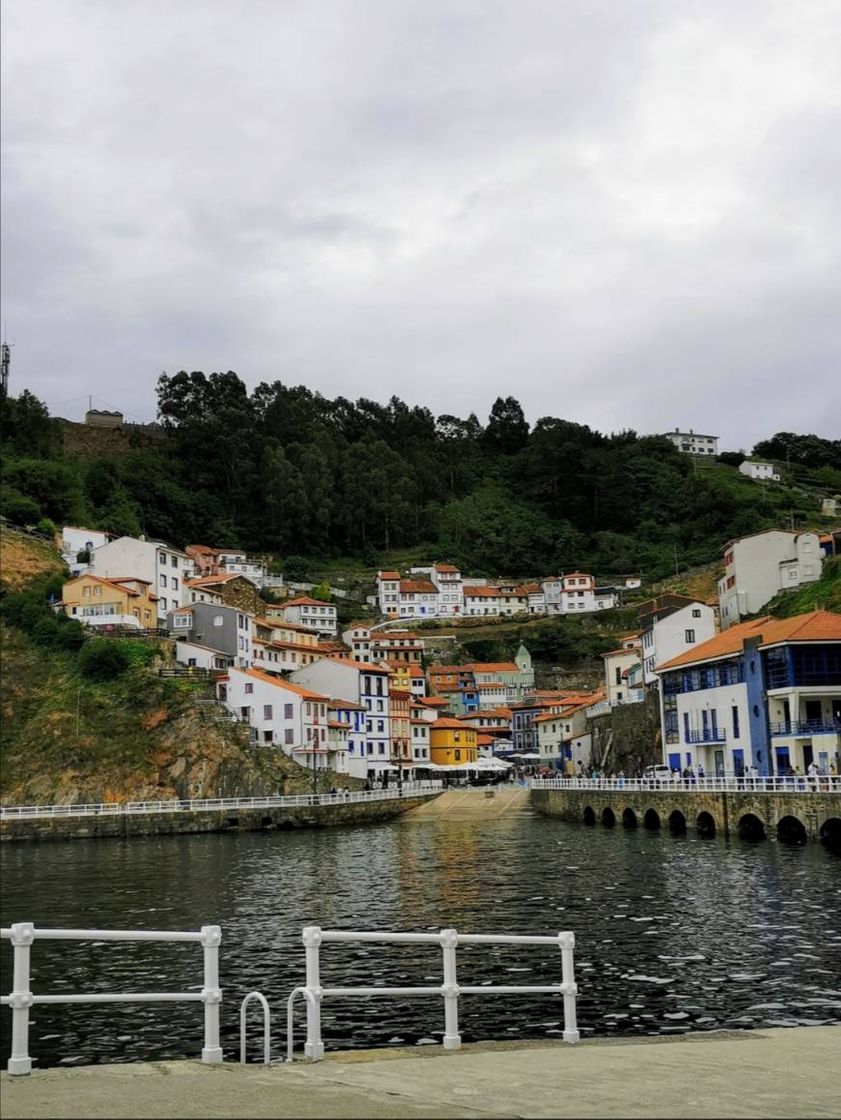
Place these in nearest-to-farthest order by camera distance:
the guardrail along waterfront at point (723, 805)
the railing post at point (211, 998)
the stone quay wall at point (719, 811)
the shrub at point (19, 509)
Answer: the railing post at point (211, 998), the stone quay wall at point (719, 811), the guardrail along waterfront at point (723, 805), the shrub at point (19, 509)

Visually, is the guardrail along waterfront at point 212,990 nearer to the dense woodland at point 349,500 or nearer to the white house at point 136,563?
the white house at point 136,563

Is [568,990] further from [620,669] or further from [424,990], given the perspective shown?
[620,669]

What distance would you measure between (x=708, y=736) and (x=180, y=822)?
3697 centimetres

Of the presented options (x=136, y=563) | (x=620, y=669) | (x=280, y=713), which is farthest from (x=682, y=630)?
(x=136, y=563)

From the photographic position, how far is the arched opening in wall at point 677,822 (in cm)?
6049

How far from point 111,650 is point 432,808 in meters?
30.7

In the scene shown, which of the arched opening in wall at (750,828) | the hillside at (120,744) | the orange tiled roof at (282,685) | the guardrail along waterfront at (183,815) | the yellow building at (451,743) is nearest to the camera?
the arched opening in wall at (750,828)

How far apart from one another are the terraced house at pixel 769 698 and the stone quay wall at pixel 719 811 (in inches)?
232

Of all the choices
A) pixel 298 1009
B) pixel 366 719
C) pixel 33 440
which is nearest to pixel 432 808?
pixel 366 719

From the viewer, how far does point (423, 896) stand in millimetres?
36531

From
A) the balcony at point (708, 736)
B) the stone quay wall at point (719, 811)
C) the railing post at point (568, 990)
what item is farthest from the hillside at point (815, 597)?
the railing post at point (568, 990)

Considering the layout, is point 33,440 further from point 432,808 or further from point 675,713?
point 675,713

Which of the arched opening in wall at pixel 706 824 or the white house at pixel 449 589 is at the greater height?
the white house at pixel 449 589

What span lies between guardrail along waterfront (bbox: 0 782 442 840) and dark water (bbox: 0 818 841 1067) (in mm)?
16565
